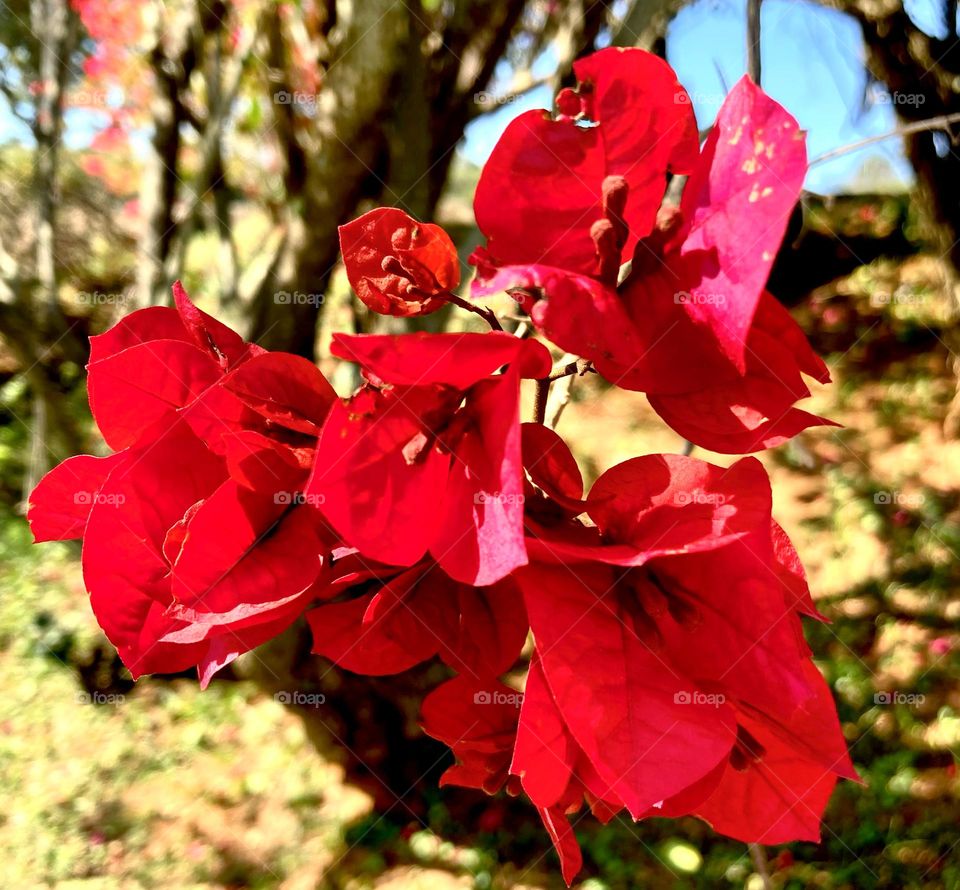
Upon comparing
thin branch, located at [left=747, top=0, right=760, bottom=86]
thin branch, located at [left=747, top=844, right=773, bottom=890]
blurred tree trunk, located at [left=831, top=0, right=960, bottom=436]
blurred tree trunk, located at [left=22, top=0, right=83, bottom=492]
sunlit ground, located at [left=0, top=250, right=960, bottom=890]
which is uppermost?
blurred tree trunk, located at [left=831, top=0, right=960, bottom=436]

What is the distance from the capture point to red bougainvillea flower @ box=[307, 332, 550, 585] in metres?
0.35

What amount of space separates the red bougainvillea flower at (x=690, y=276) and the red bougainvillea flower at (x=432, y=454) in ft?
0.12

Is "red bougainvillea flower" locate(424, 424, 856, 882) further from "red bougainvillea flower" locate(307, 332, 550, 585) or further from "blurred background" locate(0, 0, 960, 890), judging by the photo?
"blurred background" locate(0, 0, 960, 890)

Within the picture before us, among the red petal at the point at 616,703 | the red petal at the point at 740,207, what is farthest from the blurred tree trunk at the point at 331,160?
the red petal at the point at 616,703

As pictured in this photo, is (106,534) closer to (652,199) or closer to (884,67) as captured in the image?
(652,199)

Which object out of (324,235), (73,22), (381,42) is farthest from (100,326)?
(381,42)

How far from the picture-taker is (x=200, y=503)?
41 centimetres

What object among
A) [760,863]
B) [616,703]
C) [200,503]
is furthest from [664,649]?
[760,863]

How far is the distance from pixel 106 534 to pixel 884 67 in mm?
2484

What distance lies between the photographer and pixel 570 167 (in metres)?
0.42

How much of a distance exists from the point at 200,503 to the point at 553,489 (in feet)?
0.61

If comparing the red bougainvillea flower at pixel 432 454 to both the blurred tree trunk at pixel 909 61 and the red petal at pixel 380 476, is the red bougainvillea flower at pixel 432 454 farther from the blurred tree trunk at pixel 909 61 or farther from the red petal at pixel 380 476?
the blurred tree trunk at pixel 909 61

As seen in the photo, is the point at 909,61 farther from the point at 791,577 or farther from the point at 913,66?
the point at 791,577

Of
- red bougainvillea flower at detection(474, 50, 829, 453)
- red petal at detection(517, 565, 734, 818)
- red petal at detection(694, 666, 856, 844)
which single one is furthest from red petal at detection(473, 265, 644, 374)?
red petal at detection(694, 666, 856, 844)
